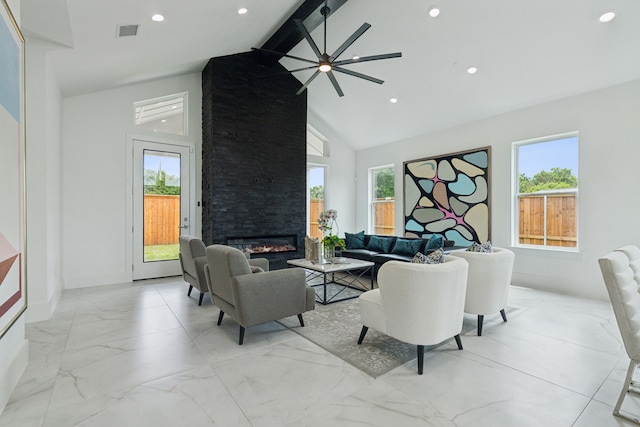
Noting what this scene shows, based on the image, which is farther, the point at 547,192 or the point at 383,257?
the point at 383,257

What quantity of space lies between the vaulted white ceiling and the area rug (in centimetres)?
328

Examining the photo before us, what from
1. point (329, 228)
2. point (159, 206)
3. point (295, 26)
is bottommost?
point (329, 228)

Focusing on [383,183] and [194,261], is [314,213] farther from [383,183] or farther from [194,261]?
[194,261]

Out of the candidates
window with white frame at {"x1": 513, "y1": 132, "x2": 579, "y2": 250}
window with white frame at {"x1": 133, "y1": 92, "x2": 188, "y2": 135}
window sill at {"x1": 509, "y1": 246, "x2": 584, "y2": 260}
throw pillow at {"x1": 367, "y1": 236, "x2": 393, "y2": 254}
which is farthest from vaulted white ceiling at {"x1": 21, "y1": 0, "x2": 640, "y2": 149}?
throw pillow at {"x1": 367, "y1": 236, "x2": 393, "y2": 254}

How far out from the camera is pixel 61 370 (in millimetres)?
2387

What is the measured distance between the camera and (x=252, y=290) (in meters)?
2.83

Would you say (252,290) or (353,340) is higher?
(252,290)

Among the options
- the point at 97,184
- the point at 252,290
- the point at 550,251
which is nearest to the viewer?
the point at 252,290

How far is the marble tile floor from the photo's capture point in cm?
185

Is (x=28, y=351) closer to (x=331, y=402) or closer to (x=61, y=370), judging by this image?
(x=61, y=370)

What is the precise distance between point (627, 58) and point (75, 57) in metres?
6.55

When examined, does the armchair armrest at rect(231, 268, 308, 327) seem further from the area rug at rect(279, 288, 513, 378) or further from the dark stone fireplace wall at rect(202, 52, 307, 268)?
the dark stone fireplace wall at rect(202, 52, 307, 268)

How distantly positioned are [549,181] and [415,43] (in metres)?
2.94

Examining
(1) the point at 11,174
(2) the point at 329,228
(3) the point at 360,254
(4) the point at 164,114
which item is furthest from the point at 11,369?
(4) the point at 164,114
